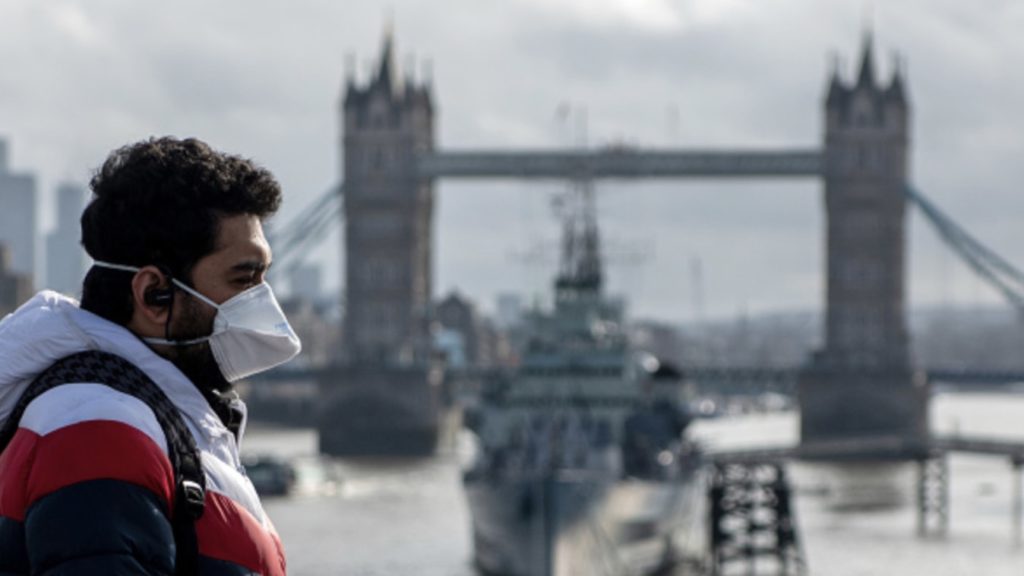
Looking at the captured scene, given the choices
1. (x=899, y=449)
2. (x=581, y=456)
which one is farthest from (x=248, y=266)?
(x=899, y=449)

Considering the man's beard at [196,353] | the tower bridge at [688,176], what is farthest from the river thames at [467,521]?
the man's beard at [196,353]

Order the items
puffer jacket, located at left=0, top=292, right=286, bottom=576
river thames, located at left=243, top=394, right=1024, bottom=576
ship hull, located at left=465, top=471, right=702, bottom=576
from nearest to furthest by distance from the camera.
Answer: puffer jacket, located at left=0, top=292, right=286, bottom=576
ship hull, located at left=465, top=471, right=702, bottom=576
river thames, located at left=243, top=394, right=1024, bottom=576

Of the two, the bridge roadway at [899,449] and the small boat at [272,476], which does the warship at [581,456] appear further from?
the small boat at [272,476]

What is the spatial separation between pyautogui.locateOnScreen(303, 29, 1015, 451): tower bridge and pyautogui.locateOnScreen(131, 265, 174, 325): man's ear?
250 feet

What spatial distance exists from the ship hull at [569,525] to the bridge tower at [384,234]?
148 feet

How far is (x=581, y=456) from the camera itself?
3584 cm

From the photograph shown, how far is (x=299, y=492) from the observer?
57.3m

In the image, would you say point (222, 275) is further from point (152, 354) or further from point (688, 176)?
point (688, 176)

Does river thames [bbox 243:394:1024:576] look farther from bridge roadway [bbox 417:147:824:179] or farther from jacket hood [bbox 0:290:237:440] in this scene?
jacket hood [bbox 0:290:237:440]

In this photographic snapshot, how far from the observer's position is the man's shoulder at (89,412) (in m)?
2.50

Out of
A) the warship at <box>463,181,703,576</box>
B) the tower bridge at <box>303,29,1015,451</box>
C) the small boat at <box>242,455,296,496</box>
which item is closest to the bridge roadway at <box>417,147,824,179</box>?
the tower bridge at <box>303,29,1015,451</box>

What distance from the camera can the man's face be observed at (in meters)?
2.74

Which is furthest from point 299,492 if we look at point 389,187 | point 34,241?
point 34,241

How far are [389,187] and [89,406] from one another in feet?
264
